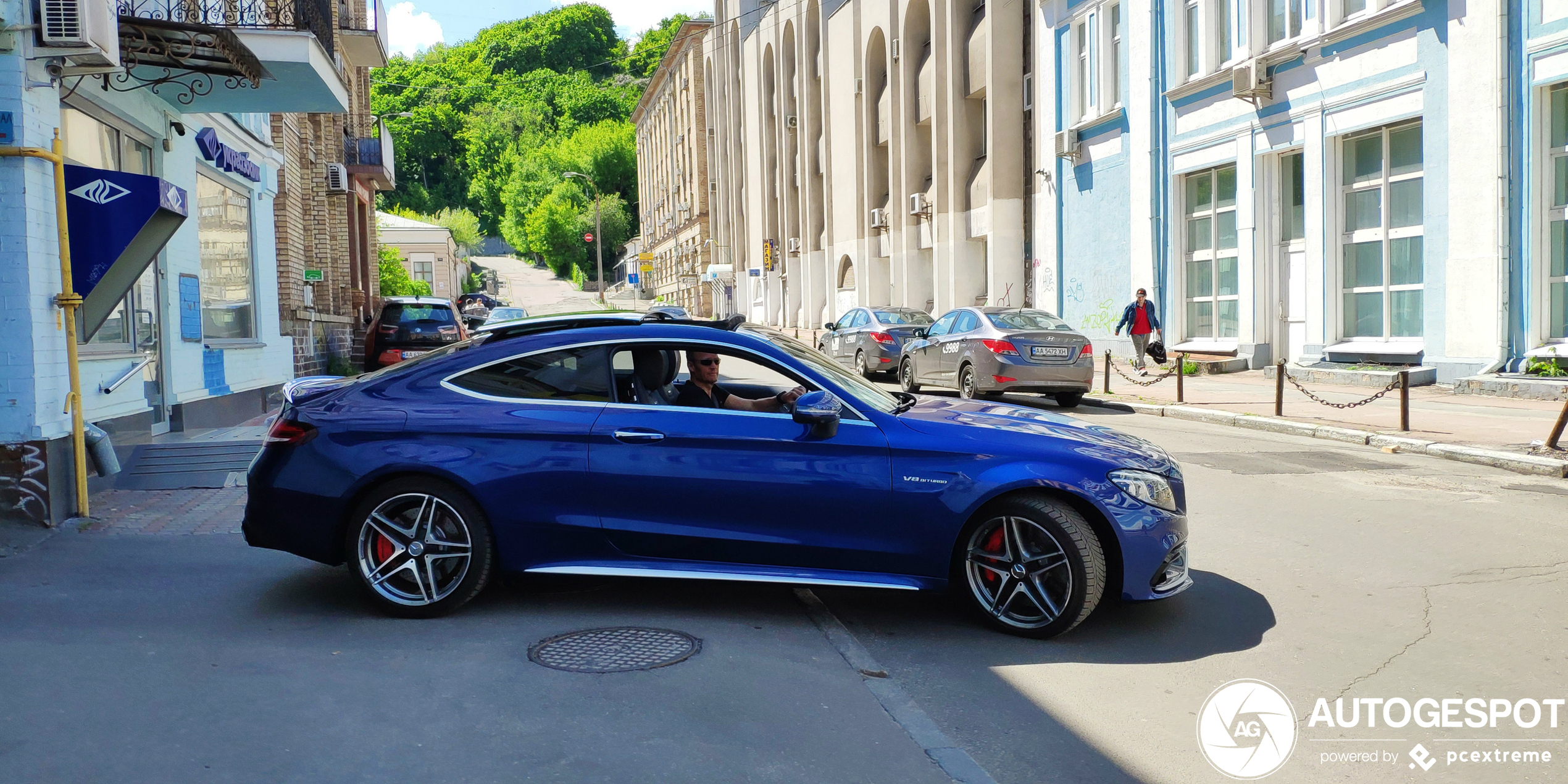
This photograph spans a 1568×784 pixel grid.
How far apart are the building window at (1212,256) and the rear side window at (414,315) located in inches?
547

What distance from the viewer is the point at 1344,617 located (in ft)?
18.3

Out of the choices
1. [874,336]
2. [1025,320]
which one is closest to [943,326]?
[1025,320]

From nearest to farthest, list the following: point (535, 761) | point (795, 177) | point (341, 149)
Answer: point (535, 761)
point (341, 149)
point (795, 177)

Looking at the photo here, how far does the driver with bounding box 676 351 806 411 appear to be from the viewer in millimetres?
5879

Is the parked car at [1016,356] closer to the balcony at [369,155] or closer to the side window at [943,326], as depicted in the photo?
the side window at [943,326]

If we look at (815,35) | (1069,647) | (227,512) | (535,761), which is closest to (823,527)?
(1069,647)

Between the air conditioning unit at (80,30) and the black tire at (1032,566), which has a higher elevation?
the air conditioning unit at (80,30)

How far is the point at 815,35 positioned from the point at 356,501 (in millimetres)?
42249

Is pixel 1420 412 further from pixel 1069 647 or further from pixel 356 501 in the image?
pixel 356 501

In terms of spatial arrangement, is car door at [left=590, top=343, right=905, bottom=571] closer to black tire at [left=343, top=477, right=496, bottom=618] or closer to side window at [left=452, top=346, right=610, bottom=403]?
side window at [left=452, top=346, right=610, bottom=403]

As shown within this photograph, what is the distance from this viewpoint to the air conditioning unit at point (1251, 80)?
64.5 feet

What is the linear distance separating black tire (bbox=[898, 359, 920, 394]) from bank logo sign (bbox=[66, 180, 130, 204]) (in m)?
12.4

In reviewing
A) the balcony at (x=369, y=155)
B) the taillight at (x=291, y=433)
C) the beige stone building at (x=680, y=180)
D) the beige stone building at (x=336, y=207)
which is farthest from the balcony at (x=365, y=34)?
the beige stone building at (x=680, y=180)

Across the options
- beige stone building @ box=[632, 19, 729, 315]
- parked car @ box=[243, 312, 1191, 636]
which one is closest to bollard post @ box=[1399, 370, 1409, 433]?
parked car @ box=[243, 312, 1191, 636]
